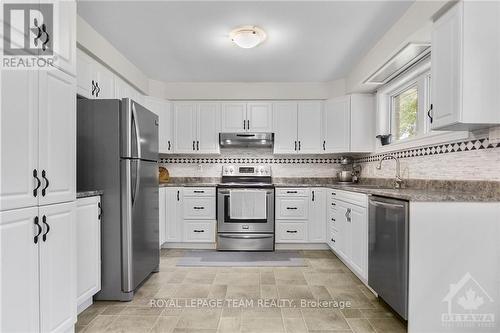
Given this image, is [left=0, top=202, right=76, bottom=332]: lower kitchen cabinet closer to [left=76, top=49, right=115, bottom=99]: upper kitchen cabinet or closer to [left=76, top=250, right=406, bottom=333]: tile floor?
[left=76, top=250, right=406, bottom=333]: tile floor

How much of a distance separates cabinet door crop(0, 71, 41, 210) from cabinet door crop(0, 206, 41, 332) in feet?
0.27

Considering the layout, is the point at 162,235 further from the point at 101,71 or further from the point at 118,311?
the point at 101,71

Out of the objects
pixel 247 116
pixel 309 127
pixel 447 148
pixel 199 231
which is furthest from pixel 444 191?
pixel 199 231

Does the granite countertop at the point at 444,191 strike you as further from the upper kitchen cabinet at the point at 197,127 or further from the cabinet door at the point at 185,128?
the cabinet door at the point at 185,128

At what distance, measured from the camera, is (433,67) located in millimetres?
1971

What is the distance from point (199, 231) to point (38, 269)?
2570 mm

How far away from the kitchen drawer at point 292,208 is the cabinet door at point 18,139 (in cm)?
302

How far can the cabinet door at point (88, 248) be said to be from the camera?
2.03 meters

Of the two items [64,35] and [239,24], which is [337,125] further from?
[64,35]

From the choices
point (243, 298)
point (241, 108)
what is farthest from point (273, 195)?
point (243, 298)

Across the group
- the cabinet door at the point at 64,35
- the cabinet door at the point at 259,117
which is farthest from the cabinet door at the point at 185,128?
the cabinet door at the point at 64,35

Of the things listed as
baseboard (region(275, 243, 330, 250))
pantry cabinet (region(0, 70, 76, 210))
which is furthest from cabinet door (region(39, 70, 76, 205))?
baseboard (region(275, 243, 330, 250))

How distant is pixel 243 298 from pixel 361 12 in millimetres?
2731

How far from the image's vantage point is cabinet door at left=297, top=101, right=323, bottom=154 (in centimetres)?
426
